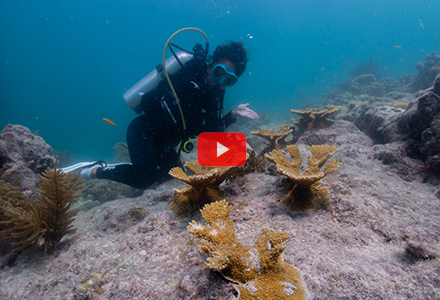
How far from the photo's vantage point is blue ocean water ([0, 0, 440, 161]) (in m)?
72.1

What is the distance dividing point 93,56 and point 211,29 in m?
59.4

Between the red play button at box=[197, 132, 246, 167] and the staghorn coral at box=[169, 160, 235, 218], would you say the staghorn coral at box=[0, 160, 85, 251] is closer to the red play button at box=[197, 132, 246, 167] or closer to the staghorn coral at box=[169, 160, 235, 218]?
the staghorn coral at box=[169, 160, 235, 218]

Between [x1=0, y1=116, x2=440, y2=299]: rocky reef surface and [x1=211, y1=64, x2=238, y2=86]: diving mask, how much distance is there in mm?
2722

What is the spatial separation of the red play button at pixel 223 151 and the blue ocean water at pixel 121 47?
2429 inches

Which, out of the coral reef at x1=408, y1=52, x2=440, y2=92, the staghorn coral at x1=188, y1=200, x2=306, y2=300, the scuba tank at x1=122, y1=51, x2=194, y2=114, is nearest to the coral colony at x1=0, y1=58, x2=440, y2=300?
the staghorn coral at x1=188, y1=200, x2=306, y2=300

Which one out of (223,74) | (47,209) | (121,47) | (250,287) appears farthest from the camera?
(121,47)

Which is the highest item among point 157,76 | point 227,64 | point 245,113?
point 227,64

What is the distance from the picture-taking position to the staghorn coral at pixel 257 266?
105 cm

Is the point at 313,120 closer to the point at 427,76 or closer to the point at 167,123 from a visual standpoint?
the point at 167,123

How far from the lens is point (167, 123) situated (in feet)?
15.4

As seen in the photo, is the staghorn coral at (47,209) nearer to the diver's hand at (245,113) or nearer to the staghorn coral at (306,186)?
the staghorn coral at (306,186)

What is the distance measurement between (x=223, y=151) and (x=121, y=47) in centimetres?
11023

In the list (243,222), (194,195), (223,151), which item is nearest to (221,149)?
(223,151)

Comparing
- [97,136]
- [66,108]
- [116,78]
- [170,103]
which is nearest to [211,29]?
[116,78]
